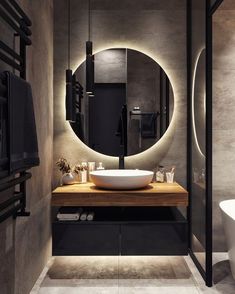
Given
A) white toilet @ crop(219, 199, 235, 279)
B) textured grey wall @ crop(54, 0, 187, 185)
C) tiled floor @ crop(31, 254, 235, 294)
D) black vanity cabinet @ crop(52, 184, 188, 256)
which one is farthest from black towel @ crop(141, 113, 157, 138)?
tiled floor @ crop(31, 254, 235, 294)

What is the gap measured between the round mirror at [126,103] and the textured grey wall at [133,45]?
0.07 meters

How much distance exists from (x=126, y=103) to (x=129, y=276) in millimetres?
1564

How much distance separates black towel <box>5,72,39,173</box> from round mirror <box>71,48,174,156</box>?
1.29 meters

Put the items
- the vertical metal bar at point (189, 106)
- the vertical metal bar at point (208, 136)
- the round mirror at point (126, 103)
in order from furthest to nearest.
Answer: the round mirror at point (126, 103), the vertical metal bar at point (189, 106), the vertical metal bar at point (208, 136)

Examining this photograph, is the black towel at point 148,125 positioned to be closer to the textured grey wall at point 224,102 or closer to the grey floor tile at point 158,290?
the textured grey wall at point 224,102

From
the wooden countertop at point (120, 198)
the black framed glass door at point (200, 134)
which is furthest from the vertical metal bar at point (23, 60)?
the black framed glass door at point (200, 134)

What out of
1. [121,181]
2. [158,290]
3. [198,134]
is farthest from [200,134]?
[158,290]

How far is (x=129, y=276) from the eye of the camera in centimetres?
259

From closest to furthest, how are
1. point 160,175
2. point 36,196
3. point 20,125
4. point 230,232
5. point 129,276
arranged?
point 20,125 → point 230,232 → point 36,196 → point 129,276 → point 160,175

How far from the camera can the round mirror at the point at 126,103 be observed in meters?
3.12

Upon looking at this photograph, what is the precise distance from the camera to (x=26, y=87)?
180 cm

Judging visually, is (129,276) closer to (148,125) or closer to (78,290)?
(78,290)

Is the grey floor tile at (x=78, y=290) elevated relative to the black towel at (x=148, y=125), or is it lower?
lower

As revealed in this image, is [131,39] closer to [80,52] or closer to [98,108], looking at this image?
[80,52]
